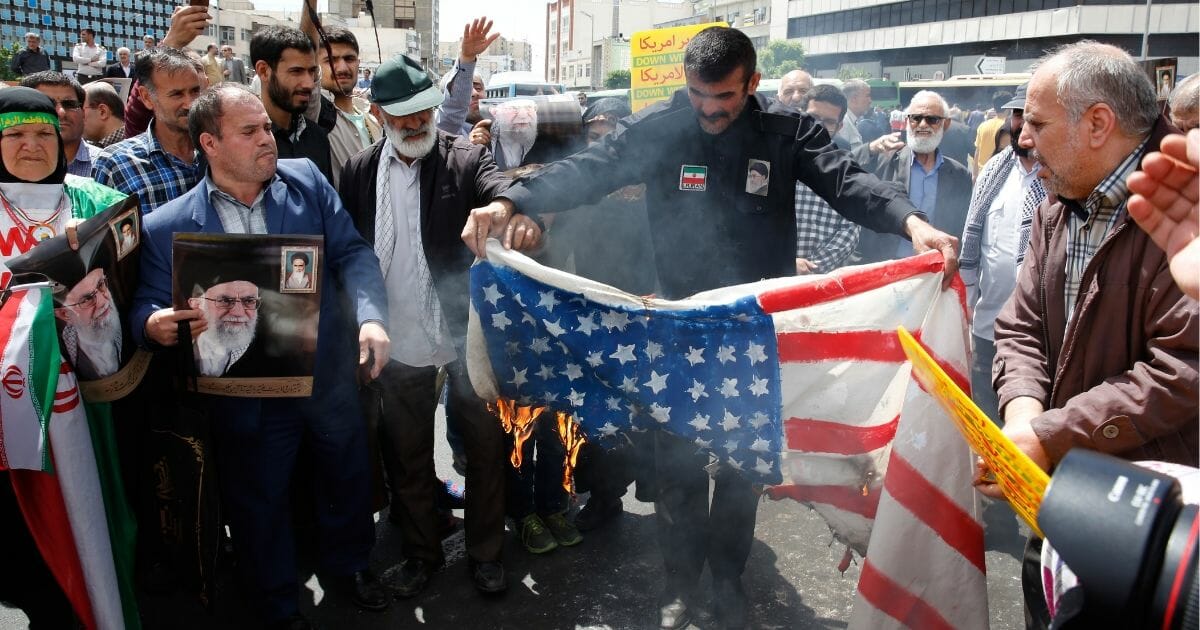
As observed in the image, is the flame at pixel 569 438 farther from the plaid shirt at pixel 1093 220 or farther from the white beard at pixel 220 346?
the plaid shirt at pixel 1093 220

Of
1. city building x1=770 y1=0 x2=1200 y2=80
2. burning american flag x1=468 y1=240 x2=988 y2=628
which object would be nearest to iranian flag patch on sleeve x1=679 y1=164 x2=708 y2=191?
burning american flag x1=468 y1=240 x2=988 y2=628

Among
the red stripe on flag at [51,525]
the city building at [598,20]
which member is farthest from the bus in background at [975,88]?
the city building at [598,20]

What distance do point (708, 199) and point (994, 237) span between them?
1.99 m

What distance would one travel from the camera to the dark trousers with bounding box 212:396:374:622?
3191mm

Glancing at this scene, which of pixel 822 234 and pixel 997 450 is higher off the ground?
pixel 822 234

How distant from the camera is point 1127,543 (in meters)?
1.07

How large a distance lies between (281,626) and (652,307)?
1.91 meters

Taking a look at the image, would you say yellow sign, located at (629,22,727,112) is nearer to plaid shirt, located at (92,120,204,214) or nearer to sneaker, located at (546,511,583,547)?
sneaker, located at (546,511,583,547)

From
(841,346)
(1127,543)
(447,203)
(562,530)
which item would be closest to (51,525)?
(447,203)

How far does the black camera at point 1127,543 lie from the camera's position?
Result: 1052 millimetres

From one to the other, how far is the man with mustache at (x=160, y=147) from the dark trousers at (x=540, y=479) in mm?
1943

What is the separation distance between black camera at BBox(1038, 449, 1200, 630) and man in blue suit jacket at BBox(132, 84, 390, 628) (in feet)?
7.94

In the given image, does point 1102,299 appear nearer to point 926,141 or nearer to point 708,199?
point 708,199

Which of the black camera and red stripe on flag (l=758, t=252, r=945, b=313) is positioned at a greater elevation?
red stripe on flag (l=758, t=252, r=945, b=313)
